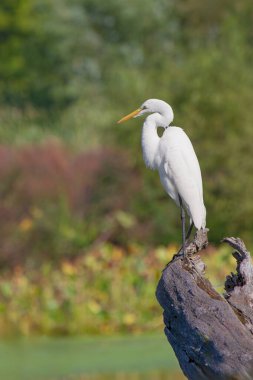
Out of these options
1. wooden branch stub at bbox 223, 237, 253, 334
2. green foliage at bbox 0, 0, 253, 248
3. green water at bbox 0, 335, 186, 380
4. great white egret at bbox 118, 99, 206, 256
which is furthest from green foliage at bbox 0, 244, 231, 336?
wooden branch stub at bbox 223, 237, 253, 334

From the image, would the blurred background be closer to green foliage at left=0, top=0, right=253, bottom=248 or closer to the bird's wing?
green foliage at left=0, top=0, right=253, bottom=248

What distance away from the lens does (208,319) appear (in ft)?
16.7

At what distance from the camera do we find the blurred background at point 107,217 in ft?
36.0

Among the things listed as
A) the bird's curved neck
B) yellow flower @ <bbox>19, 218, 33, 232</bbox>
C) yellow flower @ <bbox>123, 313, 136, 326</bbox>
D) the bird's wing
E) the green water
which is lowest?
the bird's wing

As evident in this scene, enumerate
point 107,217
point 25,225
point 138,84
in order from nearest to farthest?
point 25,225
point 107,217
point 138,84

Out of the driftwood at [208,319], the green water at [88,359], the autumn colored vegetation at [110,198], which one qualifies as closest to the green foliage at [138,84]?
the autumn colored vegetation at [110,198]

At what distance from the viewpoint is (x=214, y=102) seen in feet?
57.0

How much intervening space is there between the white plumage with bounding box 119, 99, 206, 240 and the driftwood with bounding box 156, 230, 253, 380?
61 cm

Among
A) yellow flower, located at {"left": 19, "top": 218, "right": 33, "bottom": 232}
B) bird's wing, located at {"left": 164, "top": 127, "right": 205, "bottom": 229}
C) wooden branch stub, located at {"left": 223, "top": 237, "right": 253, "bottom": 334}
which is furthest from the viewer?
yellow flower, located at {"left": 19, "top": 218, "right": 33, "bottom": 232}

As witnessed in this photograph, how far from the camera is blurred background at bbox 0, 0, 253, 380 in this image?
11.0 m

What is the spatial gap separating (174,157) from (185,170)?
95 mm

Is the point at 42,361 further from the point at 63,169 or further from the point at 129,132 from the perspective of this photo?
the point at 129,132

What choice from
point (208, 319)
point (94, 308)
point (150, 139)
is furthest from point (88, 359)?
point (208, 319)

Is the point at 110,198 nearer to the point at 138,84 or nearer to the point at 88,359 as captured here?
the point at 138,84
